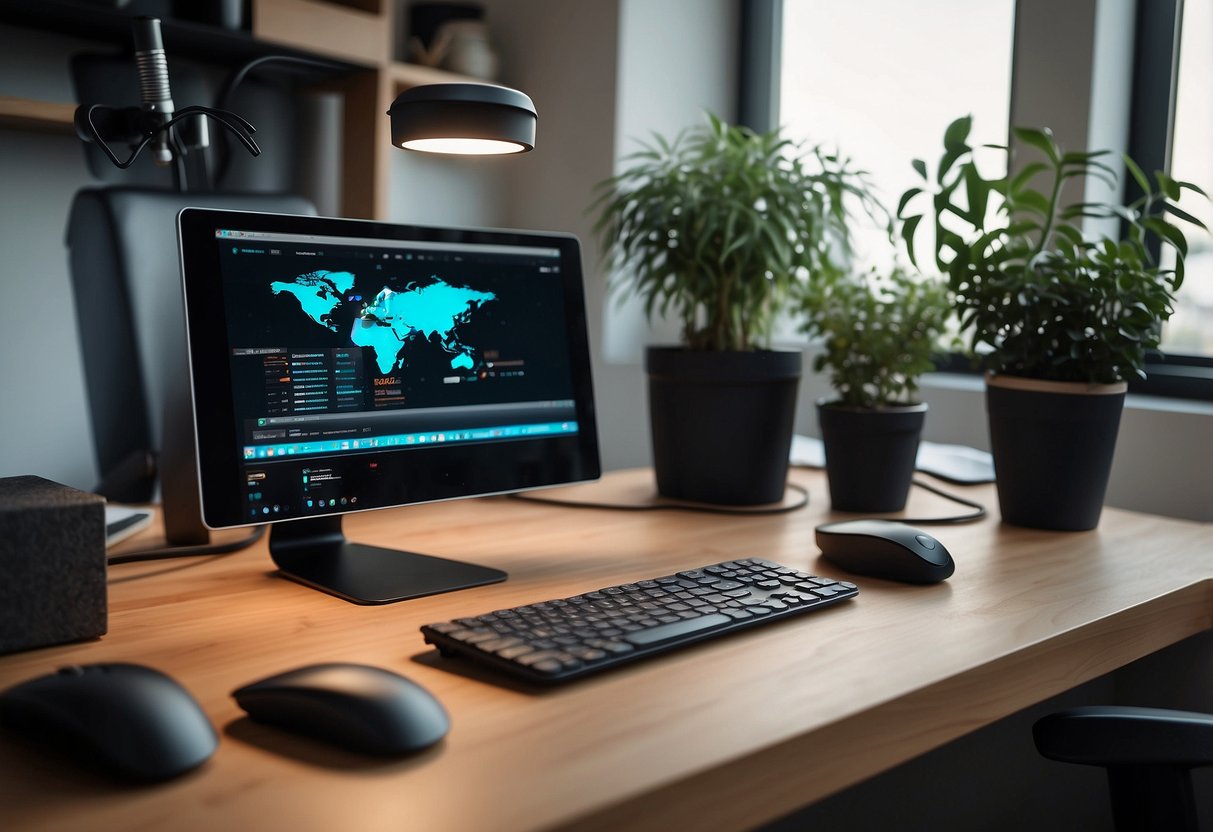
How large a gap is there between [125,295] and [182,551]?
75 cm

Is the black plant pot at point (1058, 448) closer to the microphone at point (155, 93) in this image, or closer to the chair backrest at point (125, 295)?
the microphone at point (155, 93)

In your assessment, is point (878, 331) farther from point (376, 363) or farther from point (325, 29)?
point (325, 29)

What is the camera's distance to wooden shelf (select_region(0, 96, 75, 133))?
1.88 meters

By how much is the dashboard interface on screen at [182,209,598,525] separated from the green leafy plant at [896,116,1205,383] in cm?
52

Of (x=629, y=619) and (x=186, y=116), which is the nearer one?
(x=629, y=619)

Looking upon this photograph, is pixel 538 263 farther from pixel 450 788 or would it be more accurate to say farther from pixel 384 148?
pixel 384 148

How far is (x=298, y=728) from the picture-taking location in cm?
65

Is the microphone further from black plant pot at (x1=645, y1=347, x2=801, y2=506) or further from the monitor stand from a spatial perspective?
black plant pot at (x1=645, y1=347, x2=801, y2=506)

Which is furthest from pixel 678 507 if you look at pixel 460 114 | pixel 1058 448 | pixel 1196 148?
pixel 1196 148

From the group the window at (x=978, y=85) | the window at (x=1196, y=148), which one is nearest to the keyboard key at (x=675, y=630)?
the window at (x=978, y=85)

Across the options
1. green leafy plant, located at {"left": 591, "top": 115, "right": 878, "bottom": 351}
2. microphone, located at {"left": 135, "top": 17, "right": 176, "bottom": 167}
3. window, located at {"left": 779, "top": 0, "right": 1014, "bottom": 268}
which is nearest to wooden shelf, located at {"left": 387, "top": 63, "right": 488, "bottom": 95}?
window, located at {"left": 779, "top": 0, "right": 1014, "bottom": 268}

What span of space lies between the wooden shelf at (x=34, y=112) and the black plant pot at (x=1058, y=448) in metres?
1.63

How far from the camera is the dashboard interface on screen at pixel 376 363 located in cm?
96

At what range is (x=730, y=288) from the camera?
1.45 m
